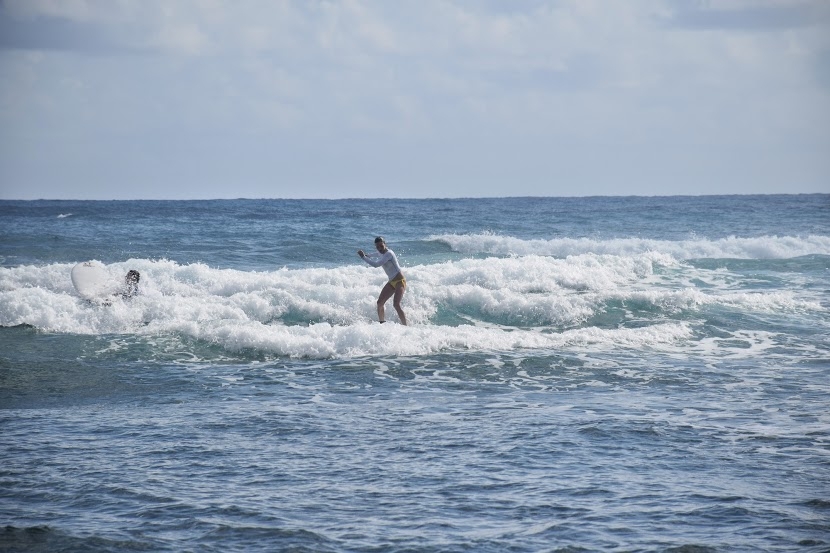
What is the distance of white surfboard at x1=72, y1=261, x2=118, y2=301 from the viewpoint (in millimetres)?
16594

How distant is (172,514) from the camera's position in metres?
6.72

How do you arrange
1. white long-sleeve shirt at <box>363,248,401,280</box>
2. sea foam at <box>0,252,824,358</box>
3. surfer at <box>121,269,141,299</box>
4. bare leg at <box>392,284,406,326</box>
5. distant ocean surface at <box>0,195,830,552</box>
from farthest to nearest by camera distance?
surfer at <box>121,269,141,299</box> → bare leg at <box>392,284,406,326</box> → white long-sleeve shirt at <box>363,248,401,280</box> → sea foam at <box>0,252,824,358</box> → distant ocean surface at <box>0,195,830,552</box>

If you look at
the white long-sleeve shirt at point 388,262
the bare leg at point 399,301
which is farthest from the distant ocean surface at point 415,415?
the white long-sleeve shirt at point 388,262

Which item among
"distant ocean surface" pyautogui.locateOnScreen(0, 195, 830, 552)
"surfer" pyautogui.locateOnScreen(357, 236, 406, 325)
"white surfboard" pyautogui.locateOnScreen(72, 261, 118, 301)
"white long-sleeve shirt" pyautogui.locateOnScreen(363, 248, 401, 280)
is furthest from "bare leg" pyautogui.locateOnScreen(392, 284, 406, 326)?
"white surfboard" pyautogui.locateOnScreen(72, 261, 118, 301)

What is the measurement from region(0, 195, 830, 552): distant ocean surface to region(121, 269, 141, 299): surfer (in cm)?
49

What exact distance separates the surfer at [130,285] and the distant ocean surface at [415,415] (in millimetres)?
487

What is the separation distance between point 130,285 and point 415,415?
9135mm

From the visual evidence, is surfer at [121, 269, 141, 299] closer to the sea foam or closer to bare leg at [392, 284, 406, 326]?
the sea foam

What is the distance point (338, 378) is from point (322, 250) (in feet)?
61.0

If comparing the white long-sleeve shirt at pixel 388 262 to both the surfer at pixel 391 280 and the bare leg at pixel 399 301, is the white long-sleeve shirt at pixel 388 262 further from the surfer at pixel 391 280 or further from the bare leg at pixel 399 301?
the bare leg at pixel 399 301

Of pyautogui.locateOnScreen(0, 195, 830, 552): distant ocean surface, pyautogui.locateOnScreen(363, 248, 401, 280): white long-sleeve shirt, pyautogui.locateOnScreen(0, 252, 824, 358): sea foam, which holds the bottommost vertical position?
pyautogui.locateOnScreen(0, 195, 830, 552): distant ocean surface

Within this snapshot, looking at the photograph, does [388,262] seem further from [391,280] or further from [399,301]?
[399,301]

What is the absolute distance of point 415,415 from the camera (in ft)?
32.8

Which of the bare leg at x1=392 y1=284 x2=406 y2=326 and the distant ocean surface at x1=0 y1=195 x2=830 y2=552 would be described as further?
the bare leg at x1=392 y1=284 x2=406 y2=326
